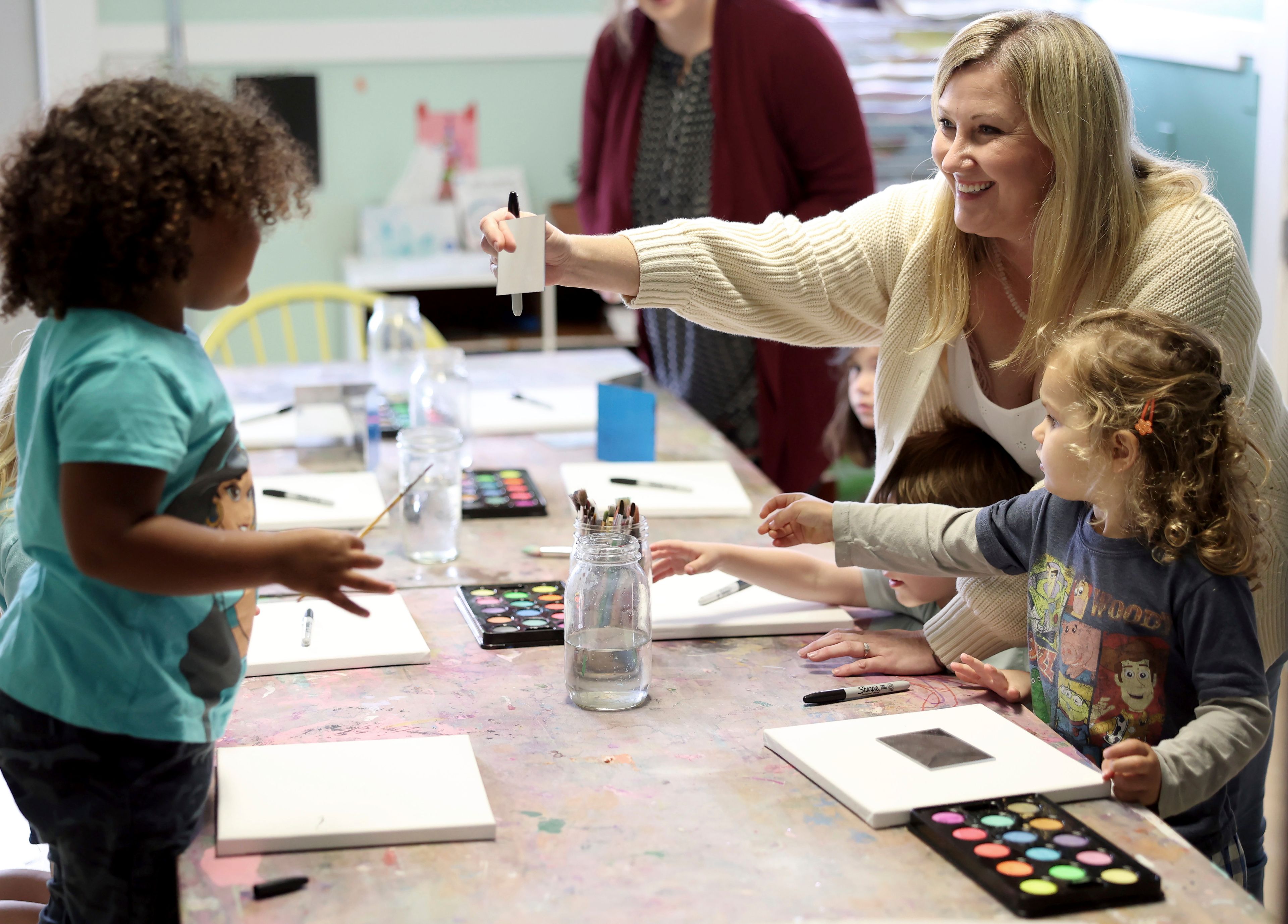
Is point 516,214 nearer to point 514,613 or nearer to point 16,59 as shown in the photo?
point 514,613

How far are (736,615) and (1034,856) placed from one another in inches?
22.6

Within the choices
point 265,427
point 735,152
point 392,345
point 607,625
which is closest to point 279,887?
point 607,625

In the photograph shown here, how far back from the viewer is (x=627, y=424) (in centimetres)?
213

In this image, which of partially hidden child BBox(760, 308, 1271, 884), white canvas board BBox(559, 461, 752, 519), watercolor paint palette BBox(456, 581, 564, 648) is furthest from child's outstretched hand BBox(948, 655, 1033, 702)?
white canvas board BBox(559, 461, 752, 519)

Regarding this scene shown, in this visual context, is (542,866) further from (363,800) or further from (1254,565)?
(1254,565)

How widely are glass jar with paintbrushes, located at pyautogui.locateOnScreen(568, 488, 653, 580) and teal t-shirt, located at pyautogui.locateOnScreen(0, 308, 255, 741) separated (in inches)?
14.6

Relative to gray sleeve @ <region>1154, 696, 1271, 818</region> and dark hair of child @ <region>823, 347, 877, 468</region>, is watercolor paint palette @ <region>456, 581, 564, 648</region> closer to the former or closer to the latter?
gray sleeve @ <region>1154, 696, 1271, 818</region>

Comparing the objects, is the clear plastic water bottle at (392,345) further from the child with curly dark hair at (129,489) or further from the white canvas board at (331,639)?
the child with curly dark hair at (129,489)

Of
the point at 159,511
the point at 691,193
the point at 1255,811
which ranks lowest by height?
the point at 1255,811

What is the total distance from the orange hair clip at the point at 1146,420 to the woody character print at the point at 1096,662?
16 centimetres

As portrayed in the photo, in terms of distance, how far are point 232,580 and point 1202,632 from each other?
82cm

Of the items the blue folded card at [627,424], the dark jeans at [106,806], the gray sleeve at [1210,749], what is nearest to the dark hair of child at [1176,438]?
the gray sleeve at [1210,749]

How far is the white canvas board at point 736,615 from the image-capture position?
4.73 feet

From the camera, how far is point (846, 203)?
105 inches
